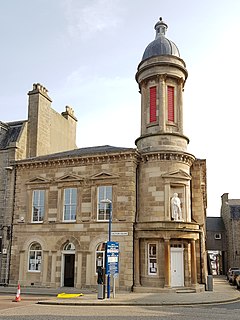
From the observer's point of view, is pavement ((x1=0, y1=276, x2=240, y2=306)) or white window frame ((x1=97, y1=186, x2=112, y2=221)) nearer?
pavement ((x1=0, y1=276, x2=240, y2=306))

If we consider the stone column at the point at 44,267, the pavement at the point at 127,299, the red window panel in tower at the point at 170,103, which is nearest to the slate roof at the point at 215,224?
the red window panel in tower at the point at 170,103

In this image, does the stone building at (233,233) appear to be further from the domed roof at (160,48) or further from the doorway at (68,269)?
the doorway at (68,269)

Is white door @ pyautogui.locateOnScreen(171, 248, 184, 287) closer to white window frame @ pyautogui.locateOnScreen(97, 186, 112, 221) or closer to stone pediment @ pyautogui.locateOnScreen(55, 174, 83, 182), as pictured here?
white window frame @ pyautogui.locateOnScreen(97, 186, 112, 221)

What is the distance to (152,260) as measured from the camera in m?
24.7

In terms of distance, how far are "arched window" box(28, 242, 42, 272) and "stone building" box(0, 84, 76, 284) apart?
68.9 inches

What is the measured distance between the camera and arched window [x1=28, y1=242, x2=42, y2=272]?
27.2m

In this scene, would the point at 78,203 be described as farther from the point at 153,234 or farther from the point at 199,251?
the point at 199,251

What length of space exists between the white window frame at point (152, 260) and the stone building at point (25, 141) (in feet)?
33.8

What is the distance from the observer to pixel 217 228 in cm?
6078

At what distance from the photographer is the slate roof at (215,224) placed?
199 feet

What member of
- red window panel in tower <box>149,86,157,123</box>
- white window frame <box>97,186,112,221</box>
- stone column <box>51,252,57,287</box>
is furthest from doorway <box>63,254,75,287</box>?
red window panel in tower <box>149,86,157,123</box>

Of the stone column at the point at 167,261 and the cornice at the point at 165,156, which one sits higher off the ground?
the cornice at the point at 165,156

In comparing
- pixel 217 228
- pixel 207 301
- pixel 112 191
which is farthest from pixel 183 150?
pixel 217 228

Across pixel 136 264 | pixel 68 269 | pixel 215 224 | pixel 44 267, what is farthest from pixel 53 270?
pixel 215 224
